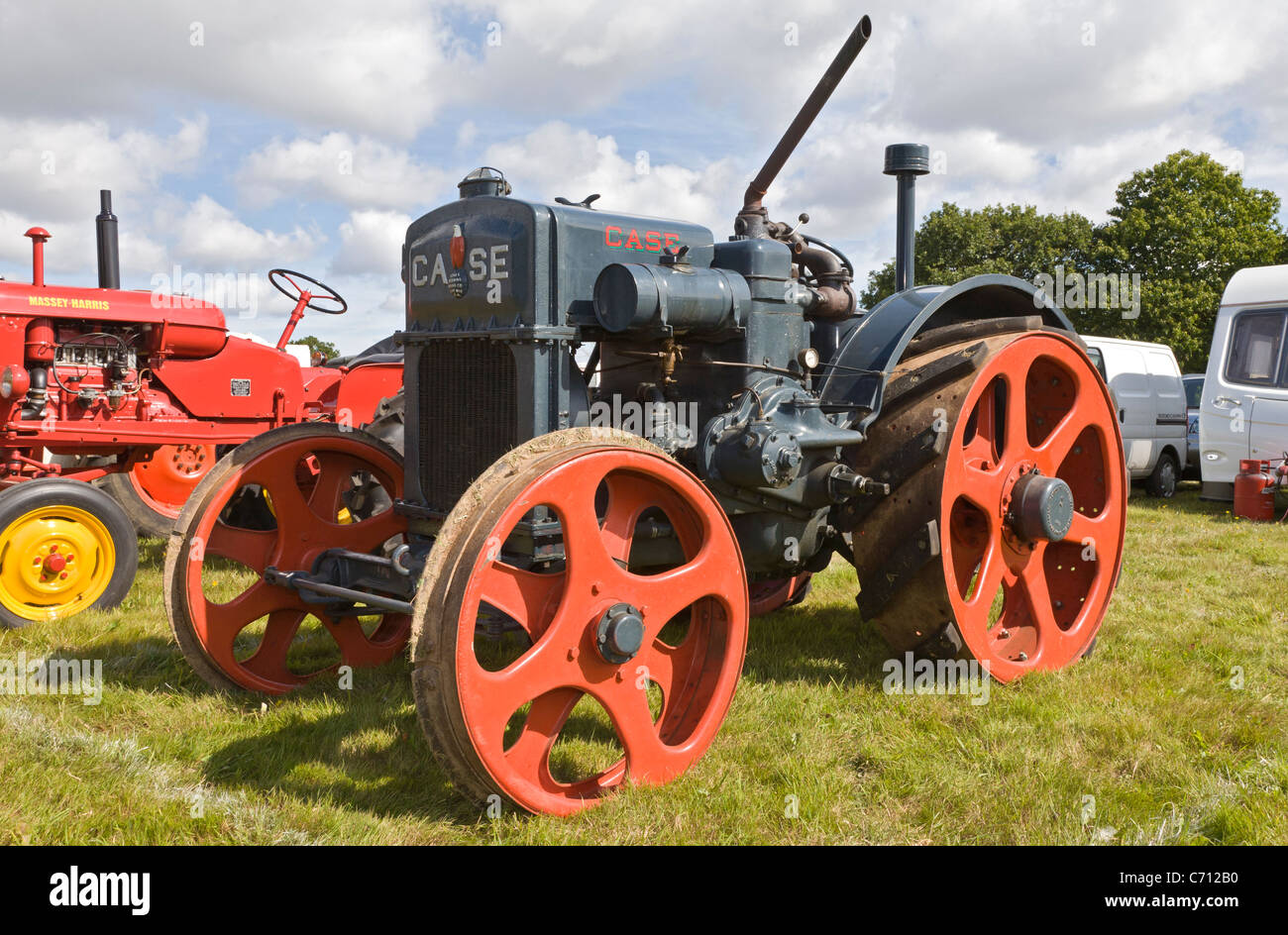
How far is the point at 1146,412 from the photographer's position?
12.8 m

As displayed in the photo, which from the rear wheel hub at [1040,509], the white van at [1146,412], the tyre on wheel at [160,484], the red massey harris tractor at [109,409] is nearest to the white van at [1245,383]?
the white van at [1146,412]

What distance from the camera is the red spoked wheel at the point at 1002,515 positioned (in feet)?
12.7

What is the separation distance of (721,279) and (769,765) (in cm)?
162

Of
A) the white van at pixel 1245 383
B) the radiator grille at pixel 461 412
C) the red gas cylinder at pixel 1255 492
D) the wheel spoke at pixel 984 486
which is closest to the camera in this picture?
the radiator grille at pixel 461 412

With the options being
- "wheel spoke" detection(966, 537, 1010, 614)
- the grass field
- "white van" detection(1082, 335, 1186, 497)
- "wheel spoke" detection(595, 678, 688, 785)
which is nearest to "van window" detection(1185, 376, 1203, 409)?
"white van" detection(1082, 335, 1186, 497)

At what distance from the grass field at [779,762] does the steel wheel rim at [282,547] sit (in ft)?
0.55

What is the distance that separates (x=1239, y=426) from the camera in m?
10.6

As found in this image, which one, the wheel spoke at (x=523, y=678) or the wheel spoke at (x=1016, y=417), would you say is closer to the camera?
the wheel spoke at (x=523, y=678)

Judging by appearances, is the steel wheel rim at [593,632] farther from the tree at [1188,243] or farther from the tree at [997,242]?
the tree at [997,242]

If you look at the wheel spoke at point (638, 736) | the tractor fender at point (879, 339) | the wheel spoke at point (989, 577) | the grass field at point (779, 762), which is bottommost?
the grass field at point (779, 762)

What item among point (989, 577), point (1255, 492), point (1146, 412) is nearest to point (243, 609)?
point (989, 577)

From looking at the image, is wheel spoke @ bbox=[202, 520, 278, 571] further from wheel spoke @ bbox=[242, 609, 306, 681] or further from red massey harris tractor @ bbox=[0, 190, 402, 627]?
red massey harris tractor @ bbox=[0, 190, 402, 627]

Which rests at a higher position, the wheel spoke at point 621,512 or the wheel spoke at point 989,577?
the wheel spoke at point 621,512

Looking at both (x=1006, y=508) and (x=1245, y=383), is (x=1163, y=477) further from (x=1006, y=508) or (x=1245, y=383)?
(x=1006, y=508)
